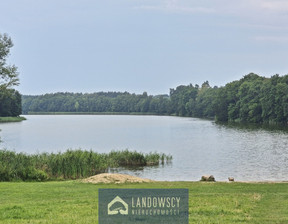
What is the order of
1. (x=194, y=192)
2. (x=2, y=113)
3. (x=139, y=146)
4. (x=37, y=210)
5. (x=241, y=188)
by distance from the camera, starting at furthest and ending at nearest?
(x=2, y=113), (x=139, y=146), (x=241, y=188), (x=194, y=192), (x=37, y=210)

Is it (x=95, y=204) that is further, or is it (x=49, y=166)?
(x=49, y=166)

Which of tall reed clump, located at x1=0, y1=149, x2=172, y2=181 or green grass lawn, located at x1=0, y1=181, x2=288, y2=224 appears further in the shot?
tall reed clump, located at x1=0, y1=149, x2=172, y2=181

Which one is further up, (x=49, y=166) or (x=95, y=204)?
(x=95, y=204)

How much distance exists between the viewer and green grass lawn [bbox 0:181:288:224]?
1123 centimetres

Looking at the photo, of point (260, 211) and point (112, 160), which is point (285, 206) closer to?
point (260, 211)

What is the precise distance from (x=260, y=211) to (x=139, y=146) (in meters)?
44.6

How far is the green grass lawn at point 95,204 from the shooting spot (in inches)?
442

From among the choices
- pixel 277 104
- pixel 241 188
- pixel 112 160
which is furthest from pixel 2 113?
pixel 241 188

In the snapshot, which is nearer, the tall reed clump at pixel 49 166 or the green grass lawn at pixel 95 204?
the green grass lawn at pixel 95 204

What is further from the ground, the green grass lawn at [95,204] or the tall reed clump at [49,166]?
the green grass lawn at [95,204]

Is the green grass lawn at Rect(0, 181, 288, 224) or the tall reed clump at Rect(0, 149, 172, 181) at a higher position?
the green grass lawn at Rect(0, 181, 288, 224)

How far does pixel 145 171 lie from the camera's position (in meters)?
34.3

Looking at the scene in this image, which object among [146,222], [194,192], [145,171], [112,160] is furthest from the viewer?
[112,160]

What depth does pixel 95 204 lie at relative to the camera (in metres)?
13.3
